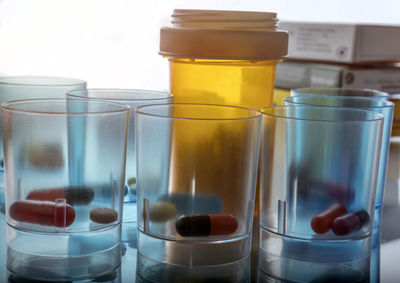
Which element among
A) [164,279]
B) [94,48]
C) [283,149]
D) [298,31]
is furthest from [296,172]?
[94,48]

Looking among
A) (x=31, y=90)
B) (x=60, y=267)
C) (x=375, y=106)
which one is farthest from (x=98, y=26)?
(x=60, y=267)

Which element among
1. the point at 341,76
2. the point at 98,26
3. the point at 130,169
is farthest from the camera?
the point at 98,26

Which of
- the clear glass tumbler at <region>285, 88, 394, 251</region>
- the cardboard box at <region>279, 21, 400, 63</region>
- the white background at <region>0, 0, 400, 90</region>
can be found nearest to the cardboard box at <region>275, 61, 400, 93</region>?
the cardboard box at <region>279, 21, 400, 63</region>

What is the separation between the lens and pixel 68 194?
46 cm

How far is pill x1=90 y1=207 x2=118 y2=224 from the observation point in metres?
0.47

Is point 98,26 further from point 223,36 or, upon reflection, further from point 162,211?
point 162,211

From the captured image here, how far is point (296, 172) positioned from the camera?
482 millimetres

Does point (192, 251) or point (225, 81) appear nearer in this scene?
point (192, 251)

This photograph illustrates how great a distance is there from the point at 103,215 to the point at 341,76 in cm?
78

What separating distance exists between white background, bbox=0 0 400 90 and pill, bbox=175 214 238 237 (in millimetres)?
1798

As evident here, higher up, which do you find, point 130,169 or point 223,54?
point 223,54

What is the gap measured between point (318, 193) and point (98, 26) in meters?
1.93

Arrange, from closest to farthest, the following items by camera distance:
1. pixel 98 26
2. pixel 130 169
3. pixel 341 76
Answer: pixel 130 169 < pixel 341 76 < pixel 98 26

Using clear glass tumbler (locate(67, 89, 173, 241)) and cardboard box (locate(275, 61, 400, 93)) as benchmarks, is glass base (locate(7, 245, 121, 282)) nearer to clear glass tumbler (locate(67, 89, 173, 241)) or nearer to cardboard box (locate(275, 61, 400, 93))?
clear glass tumbler (locate(67, 89, 173, 241))
